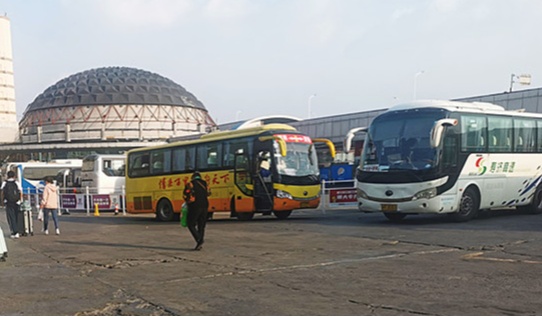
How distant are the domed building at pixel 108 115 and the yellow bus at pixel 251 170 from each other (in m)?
63.4

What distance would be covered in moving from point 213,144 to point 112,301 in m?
13.9

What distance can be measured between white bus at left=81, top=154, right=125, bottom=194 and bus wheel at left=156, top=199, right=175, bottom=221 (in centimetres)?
1306

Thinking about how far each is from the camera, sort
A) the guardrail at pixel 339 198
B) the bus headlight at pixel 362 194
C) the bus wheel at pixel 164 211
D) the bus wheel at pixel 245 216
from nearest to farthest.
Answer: the bus headlight at pixel 362 194, the bus wheel at pixel 245 216, the bus wheel at pixel 164 211, the guardrail at pixel 339 198

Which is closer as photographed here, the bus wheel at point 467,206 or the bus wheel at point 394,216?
the bus wheel at point 467,206

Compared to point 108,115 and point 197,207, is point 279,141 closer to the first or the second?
point 197,207

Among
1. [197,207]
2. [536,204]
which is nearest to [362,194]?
[536,204]

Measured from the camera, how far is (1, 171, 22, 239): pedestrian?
1570 cm

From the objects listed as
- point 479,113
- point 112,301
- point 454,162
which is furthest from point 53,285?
point 479,113

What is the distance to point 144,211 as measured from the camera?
77.4 ft

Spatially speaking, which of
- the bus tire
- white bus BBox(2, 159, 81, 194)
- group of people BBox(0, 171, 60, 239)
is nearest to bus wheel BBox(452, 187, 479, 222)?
the bus tire

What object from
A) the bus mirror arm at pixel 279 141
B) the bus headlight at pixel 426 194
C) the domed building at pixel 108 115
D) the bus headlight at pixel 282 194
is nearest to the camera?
the bus headlight at pixel 426 194

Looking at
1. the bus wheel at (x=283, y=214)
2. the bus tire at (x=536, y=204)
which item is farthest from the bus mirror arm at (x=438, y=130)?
the bus wheel at (x=283, y=214)

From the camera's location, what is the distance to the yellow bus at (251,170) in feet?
63.1

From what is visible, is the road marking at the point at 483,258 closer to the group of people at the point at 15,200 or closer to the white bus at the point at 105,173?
the group of people at the point at 15,200
